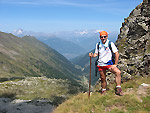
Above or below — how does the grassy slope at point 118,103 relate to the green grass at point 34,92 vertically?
above

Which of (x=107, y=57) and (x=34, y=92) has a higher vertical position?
(x=107, y=57)

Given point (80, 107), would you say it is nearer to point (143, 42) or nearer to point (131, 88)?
point (131, 88)

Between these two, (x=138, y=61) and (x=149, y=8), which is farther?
(x=149, y=8)

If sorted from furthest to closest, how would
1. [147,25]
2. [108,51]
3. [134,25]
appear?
[134,25] → [147,25] → [108,51]

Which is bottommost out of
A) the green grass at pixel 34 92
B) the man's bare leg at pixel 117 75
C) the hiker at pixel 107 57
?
the green grass at pixel 34 92

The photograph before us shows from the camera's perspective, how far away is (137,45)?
22125 millimetres

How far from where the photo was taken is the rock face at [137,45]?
59.1 feet

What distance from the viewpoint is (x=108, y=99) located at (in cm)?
1136

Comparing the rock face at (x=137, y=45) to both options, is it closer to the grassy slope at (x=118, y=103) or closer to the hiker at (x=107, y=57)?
the grassy slope at (x=118, y=103)

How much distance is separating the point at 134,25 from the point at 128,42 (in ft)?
11.4

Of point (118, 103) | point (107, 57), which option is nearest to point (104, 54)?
point (107, 57)

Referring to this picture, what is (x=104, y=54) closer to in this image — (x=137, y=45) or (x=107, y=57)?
(x=107, y=57)

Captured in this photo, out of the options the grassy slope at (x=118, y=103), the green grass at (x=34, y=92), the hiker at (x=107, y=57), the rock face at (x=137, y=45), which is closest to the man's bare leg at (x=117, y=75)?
the hiker at (x=107, y=57)

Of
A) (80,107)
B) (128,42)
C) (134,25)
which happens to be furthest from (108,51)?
(134,25)
